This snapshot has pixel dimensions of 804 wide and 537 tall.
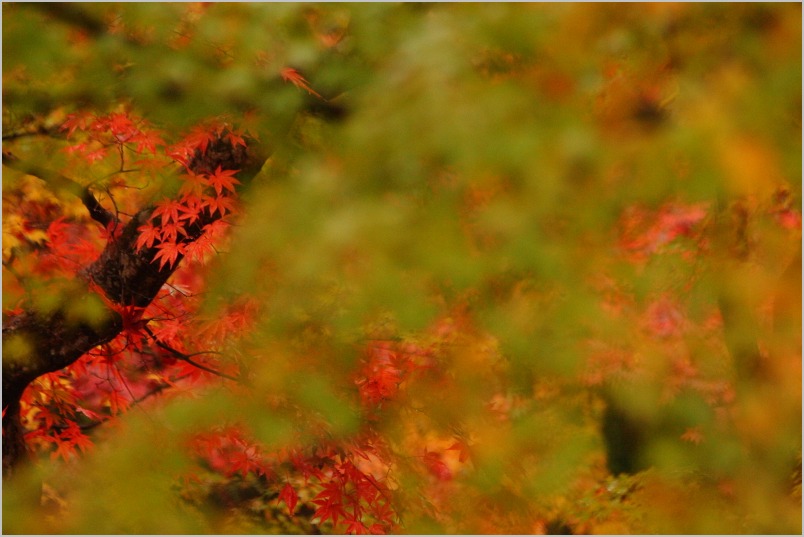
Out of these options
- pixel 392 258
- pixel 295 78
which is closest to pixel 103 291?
pixel 295 78

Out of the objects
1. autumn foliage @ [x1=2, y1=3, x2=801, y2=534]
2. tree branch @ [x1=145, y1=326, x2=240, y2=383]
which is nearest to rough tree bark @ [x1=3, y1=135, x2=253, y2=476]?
autumn foliage @ [x1=2, y1=3, x2=801, y2=534]

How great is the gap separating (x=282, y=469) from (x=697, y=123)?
2.71 m

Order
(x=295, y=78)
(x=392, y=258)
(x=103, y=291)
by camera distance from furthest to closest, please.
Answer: (x=103, y=291), (x=295, y=78), (x=392, y=258)

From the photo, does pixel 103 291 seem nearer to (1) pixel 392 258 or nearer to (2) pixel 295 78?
(2) pixel 295 78

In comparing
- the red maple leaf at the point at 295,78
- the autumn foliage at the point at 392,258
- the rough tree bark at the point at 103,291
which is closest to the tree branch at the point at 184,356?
the autumn foliage at the point at 392,258

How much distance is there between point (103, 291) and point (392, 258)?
1.62 metres

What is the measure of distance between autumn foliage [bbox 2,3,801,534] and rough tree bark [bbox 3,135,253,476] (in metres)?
0.01

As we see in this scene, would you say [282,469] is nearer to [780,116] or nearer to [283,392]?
[283,392]

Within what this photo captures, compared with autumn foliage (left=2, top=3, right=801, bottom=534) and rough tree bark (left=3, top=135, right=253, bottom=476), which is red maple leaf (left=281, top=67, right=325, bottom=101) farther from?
rough tree bark (left=3, top=135, right=253, bottom=476)

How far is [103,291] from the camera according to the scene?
2359mm

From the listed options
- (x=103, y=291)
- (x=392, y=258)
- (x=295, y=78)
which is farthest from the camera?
(x=103, y=291)

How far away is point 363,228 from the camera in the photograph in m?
1.02

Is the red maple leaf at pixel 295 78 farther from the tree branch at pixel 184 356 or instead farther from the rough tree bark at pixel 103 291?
the tree branch at pixel 184 356

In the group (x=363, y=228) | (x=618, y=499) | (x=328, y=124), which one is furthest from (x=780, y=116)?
(x=618, y=499)
